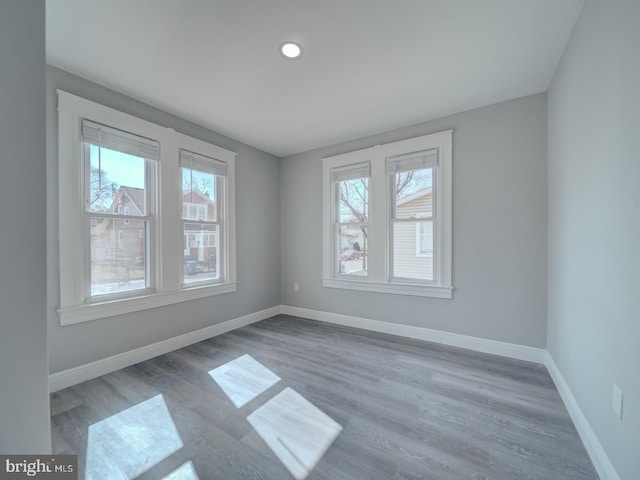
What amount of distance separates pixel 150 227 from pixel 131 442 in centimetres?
196

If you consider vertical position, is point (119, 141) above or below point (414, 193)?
above

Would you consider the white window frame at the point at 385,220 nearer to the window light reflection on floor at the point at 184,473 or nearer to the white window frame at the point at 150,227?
the white window frame at the point at 150,227

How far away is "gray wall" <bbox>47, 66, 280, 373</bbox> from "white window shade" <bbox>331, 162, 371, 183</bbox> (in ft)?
3.60

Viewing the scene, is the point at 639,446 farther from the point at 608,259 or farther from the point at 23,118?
the point at 23,118

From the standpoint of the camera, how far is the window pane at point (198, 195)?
3.19 meters

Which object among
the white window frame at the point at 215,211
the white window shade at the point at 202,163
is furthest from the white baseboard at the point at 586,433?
the white window shade at the point at 202,163

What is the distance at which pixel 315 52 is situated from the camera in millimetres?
2057

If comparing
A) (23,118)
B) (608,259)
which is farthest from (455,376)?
(23,118)

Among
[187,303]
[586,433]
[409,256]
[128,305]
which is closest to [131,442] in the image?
[128,305]

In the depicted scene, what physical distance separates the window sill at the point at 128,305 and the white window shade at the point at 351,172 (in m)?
2.26

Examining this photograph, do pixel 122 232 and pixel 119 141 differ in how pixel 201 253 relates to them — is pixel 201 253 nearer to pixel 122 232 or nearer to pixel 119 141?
pixel 122 232

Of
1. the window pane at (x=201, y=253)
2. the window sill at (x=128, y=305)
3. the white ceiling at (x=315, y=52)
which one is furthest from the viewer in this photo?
the window pane at (x=201, y=253)

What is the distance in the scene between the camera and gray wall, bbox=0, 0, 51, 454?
86 cm

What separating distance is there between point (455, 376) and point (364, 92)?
2813 millimetres
